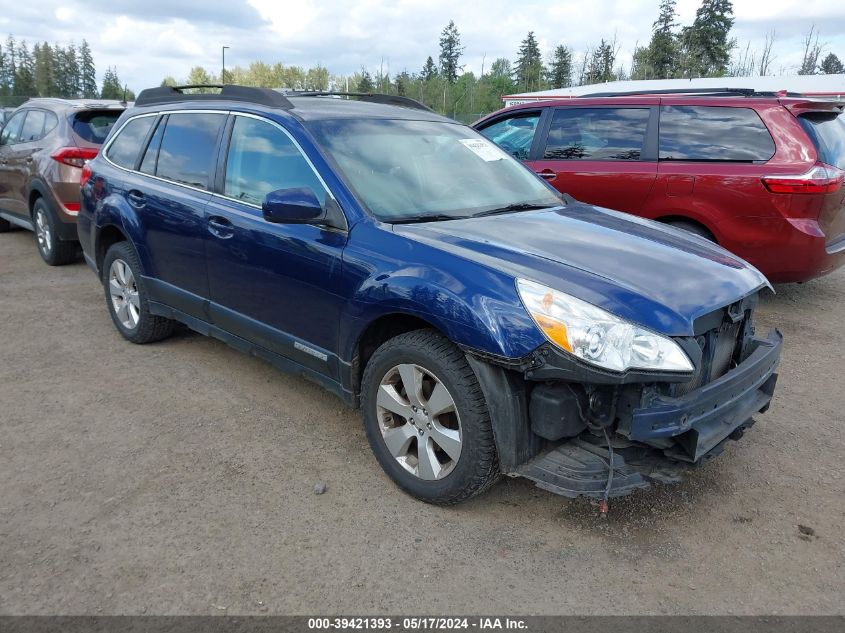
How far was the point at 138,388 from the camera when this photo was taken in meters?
4.31

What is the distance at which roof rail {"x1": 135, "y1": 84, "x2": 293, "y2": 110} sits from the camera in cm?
385

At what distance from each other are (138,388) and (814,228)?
5256 mm

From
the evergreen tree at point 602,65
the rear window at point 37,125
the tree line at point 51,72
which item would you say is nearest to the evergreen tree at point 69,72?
the tree line at point 51,72

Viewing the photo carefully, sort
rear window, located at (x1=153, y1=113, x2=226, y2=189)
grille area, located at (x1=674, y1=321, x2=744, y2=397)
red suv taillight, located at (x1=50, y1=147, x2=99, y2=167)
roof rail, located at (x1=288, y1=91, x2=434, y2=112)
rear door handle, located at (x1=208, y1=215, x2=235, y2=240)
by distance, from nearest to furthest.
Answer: grille area, located at (x1=674, y1=321, x2=744, y2=397), rear door handle, located at (x1=208, y1=215, x2=235, y2=240), rear window, located at (x1=153, y1=113, x2=226, y2=189), roof rail, located at (x1=288, y1=91, x2=434, y2=112), red suv taillight, located at (x1=50, y1=147, x2=99, y2=167)

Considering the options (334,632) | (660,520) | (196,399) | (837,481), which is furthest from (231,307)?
(837,481)

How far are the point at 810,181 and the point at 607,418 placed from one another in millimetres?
3855

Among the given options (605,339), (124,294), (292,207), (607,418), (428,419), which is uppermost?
(292,207)

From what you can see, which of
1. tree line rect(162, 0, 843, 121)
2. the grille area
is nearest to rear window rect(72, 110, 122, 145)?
the grille area

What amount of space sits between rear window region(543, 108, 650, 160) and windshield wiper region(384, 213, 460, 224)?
3.52 metres

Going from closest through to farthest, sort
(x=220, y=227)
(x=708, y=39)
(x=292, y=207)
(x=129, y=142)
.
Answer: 1. (x=292, y=207)
2. (x=220, y=227)
3. (x=129, y=142)
4. (x=708, y=39)

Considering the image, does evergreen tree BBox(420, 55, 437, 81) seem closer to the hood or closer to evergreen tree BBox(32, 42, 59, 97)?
evergreen tree BBox(32, 42, 59, 97)

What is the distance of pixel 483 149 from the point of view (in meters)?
4.22

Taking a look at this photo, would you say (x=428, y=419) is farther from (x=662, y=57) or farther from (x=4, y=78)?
(x=4, y=78)

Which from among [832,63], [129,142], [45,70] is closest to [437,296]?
[129,142]
